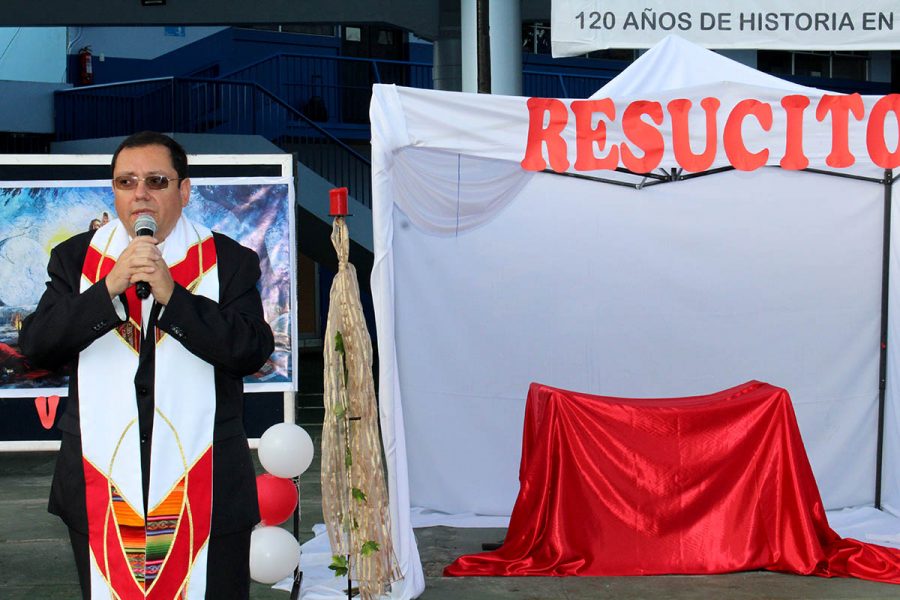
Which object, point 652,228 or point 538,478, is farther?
point 652,228

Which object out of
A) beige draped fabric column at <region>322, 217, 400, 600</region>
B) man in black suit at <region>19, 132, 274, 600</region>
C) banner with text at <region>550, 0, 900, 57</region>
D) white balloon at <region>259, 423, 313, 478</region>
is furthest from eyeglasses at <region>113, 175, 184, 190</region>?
banner with text at <region>550, 0, 900, 57</region>

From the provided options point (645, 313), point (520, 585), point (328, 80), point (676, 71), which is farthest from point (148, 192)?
point (328, 80)

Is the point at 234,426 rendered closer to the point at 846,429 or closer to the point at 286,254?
the point at 286,254

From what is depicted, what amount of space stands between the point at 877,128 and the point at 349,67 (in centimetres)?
1532

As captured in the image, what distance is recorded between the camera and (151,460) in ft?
7.68

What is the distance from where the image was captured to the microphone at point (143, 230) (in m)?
2.24

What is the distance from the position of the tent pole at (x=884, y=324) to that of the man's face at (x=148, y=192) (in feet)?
17.7

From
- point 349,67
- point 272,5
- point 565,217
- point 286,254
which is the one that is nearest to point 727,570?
point 565,217

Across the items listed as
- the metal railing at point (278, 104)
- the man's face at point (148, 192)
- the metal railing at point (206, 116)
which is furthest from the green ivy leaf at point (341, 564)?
the metal railing at point (206, 116)

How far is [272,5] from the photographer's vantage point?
1215 centimetres

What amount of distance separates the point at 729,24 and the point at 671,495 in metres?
2.51

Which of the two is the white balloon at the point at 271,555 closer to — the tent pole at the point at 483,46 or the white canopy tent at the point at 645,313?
the white canopy tent at the point at 645,313

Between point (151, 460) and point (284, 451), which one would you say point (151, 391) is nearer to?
point (151, 460)

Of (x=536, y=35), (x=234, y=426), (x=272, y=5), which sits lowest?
(x=234, y=426)
